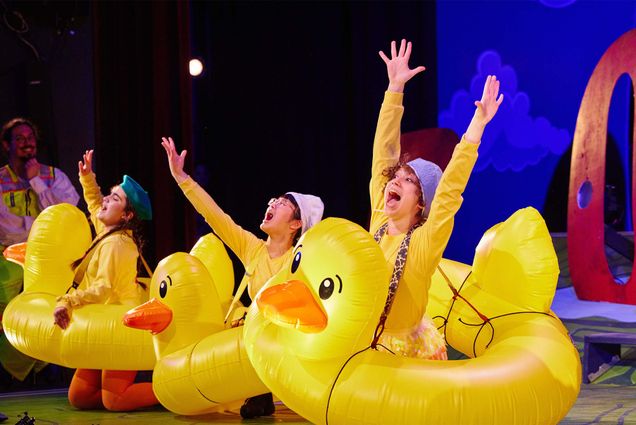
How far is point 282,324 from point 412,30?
13.6 ft

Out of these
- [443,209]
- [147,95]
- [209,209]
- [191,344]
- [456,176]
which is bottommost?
[191,344]

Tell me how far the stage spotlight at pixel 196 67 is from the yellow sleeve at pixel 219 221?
2.13m

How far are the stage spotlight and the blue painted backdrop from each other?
1858 millimetres

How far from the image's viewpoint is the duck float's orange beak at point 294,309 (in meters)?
2.48

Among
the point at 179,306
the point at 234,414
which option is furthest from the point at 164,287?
the point at 234,414

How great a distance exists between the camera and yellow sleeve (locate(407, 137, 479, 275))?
268cm

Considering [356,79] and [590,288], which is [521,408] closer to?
[590,288]

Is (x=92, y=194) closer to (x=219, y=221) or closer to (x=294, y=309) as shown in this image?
(x=219, y=221)

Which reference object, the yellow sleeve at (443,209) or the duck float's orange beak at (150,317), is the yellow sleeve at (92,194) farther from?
the yellow sleeve at (443,209)

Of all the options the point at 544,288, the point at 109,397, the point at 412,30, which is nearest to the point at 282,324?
the point at 544,288

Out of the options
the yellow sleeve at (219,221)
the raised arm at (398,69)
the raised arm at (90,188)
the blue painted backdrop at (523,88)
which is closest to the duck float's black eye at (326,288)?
the raised arm at (398,69)

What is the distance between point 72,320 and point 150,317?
582mm

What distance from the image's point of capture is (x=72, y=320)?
3.92 metres

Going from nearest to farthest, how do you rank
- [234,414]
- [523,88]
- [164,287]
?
[164,287]
[234,414]
[523,88]
